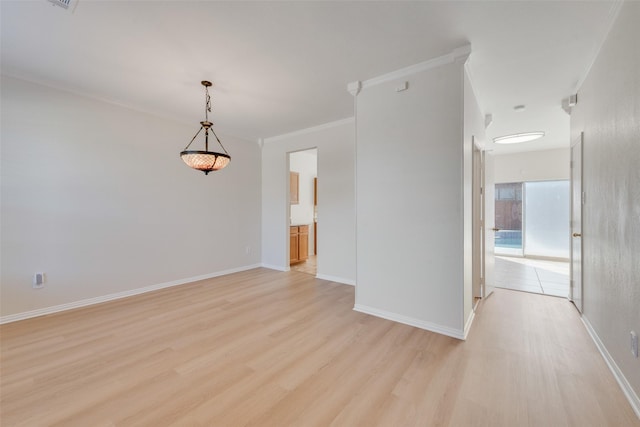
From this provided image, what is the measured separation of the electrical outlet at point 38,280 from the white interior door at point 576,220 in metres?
→ 6.14

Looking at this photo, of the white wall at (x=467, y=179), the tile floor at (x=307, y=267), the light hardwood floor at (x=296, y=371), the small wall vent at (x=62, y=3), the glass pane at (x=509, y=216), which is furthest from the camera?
the glass pane at (x=509, y=216)

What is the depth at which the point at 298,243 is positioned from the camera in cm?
584

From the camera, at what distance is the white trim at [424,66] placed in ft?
7.80

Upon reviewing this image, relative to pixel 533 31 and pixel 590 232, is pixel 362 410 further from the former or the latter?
pixel 533 31

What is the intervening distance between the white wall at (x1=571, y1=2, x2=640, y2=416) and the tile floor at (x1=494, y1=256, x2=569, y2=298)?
5.07 ft

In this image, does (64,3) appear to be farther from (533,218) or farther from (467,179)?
(533,218)

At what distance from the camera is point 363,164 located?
10.1ft

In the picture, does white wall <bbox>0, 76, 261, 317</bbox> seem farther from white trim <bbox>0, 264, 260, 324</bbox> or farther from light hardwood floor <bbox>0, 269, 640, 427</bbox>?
light hardwood floor <bbox>0, 269, 640, 427</bbox>

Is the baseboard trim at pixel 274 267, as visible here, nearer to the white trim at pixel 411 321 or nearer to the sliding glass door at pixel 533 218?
the white trim at pixel 411 321

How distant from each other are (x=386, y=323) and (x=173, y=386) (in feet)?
6.57

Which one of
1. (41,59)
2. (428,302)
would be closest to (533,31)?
(428,302)

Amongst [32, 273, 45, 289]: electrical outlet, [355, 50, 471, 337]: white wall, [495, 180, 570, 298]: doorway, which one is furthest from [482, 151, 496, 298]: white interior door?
[32, 273, 45, 289]: electrical outlet

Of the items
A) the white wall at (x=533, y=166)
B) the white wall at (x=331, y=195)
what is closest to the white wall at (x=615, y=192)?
the white wall at (x=331, y=195)

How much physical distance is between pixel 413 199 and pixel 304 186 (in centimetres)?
439
